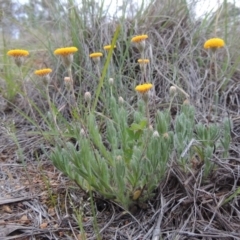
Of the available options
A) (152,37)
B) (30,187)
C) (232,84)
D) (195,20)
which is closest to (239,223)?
(30,187)

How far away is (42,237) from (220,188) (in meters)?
0.64

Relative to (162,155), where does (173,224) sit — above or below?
below

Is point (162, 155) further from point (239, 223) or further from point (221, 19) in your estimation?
point (221, 19)

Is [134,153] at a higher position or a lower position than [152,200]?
higher

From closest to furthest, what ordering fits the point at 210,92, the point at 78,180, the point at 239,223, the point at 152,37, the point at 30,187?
the point at 239,223 < the point at 78,180 < the point at 30,187 < the point at 210,92 < the point at 152,37

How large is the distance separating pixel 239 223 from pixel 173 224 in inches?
8.1

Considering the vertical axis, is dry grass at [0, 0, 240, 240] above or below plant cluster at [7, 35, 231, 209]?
below

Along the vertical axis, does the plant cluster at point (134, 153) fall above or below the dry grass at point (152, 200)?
above

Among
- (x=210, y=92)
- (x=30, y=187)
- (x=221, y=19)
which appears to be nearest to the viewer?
(x=30, y=187)

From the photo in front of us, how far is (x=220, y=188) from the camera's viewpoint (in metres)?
1.29

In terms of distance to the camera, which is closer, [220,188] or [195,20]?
[220,188]

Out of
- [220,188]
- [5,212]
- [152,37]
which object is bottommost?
[5,212]

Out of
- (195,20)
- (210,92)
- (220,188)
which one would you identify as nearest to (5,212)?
(220,188)

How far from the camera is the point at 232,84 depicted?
2.04 metres
